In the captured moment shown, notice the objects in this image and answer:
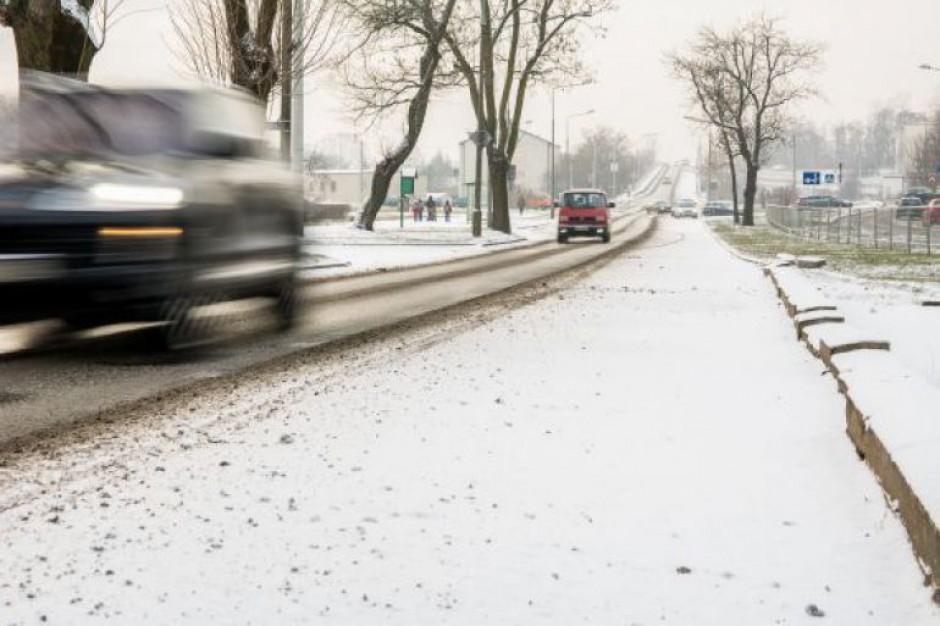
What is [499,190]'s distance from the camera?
126ft

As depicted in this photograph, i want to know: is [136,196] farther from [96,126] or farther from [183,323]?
[183,323]

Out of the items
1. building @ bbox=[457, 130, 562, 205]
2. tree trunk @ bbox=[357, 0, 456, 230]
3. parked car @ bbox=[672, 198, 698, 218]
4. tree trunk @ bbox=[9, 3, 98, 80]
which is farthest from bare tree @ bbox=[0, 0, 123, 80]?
building @ bbox=[457, 130, 562, 205]

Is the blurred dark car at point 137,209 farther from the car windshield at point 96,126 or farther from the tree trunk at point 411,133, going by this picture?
the tree trunk at point 411,133

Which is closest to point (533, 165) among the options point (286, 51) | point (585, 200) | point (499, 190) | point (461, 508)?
point (499, 190)

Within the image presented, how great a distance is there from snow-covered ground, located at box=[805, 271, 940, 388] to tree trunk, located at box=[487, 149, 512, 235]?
2096cm

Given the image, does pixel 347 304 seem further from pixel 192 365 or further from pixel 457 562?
pixel 457 562

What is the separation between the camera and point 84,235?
6.87 m

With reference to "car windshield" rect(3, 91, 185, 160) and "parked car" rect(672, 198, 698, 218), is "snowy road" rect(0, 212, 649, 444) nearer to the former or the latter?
"car windshield" rect(3, 91, 185, 160)

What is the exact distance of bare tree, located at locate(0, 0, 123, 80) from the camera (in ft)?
49.5

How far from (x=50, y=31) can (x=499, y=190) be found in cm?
2419

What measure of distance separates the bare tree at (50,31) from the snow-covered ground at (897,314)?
11.7 metres

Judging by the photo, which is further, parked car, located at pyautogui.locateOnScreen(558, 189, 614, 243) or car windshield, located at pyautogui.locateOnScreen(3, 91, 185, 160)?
parked car, located at pyautogui.locateOnScreen(558, 189, 614, 243)

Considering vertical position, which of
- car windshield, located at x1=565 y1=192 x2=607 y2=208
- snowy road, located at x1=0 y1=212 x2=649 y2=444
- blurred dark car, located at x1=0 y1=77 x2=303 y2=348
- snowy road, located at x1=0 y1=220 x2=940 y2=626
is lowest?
snowy road, located at x1=0 y1=220 x2=940 y2=626

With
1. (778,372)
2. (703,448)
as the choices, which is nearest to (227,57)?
(778,372)
